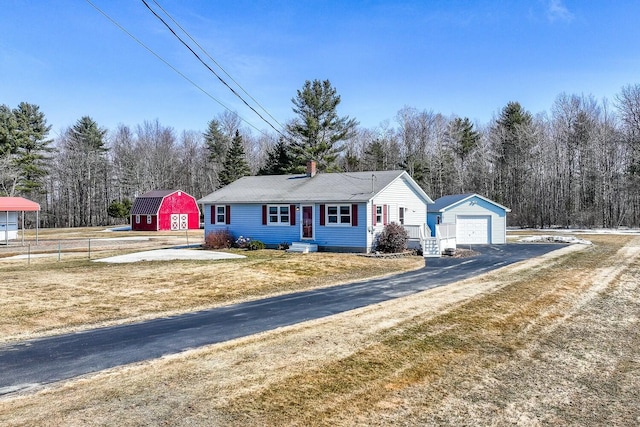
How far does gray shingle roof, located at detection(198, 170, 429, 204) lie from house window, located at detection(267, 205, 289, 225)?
0.54 metres

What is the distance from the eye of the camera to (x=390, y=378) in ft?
20.9

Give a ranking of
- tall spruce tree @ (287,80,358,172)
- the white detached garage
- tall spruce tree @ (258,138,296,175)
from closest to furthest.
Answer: the white detached garage
tall spruce tree @ (258,138,296,175)
tall spruce tree @ (287,80,358,172)

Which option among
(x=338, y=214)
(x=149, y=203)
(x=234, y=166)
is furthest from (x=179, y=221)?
(x=338, y=214)

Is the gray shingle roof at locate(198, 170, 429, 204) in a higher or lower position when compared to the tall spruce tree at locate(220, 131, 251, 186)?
lower

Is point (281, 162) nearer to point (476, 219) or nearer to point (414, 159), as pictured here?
point (414, 159)

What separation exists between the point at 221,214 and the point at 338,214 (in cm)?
818

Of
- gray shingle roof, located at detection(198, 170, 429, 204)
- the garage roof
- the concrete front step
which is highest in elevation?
gray shingle roof, located at detection(198, 170, 429, 204)

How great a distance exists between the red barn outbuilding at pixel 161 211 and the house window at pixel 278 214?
27.0 m

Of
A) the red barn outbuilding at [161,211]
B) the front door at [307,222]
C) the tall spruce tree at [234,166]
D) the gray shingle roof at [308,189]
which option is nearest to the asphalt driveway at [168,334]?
the gray shingle roof at [308,189]

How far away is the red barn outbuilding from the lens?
4956 centimetres

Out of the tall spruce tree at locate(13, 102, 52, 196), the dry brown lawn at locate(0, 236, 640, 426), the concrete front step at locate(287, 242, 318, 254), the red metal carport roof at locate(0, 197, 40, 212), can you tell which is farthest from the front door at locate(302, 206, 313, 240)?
the tall spruce tree at locate(13, 102, 52, 196)

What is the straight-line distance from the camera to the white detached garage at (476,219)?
31.8 meters

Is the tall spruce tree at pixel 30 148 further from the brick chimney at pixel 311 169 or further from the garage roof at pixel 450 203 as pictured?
the garage roof at pixel 450 203

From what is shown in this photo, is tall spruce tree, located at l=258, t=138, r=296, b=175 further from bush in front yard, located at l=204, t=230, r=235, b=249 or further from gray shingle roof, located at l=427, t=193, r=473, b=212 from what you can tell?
bush in front yard, located at l=204, t=230, r=235, b=249
